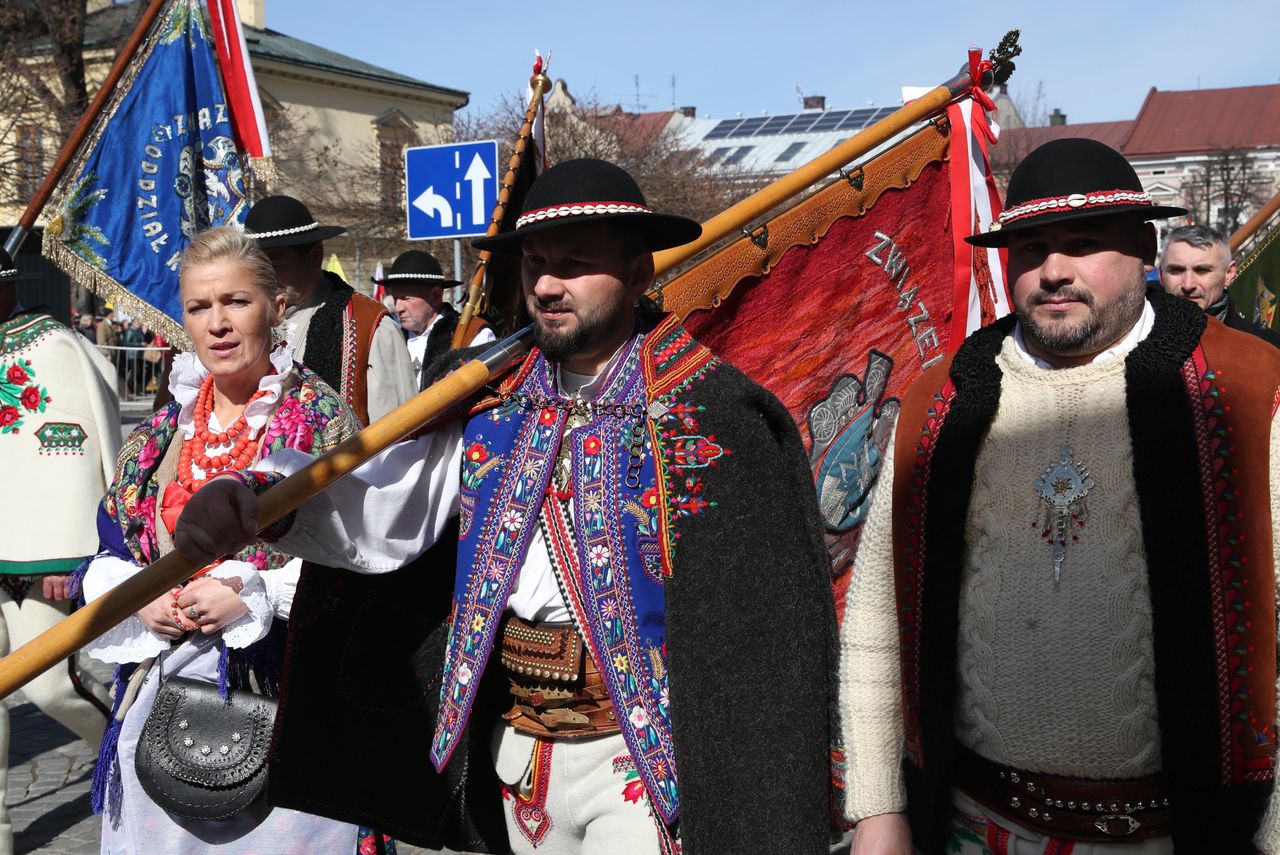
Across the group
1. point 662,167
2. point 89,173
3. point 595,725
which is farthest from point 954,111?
point 662,167

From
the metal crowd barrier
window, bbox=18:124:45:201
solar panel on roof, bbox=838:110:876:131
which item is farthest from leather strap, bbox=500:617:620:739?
solar panel on roof, bbox=838:110:876:131

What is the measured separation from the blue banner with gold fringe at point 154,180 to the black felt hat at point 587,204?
8.99 feet

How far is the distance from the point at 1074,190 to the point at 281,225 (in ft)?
11.7

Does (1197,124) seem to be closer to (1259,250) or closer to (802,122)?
(802,122)

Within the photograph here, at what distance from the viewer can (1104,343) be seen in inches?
104

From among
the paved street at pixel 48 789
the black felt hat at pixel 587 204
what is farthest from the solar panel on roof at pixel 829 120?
the black felt hat at pixel 587 204

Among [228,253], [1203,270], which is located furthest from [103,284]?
[1203,270]

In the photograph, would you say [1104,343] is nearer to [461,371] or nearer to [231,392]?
[461,371]

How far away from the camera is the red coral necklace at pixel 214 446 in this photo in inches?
142

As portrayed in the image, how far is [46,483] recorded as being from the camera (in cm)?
547

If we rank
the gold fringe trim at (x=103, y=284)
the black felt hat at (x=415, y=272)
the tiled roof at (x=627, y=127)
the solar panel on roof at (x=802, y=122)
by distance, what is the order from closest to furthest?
the gold fringe trim at (x=103, y=284) < the black felt hat at (x=415, y=272) < the tiled roof at (x=627, y=127) < the solar panel on roof at (x=802, y=122)

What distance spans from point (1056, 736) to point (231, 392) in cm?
226

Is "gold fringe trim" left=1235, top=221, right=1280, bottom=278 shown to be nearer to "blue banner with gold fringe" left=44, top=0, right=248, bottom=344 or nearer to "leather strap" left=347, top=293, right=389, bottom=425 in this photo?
"leather strap" left=347, top=293, right=389, bottom=425

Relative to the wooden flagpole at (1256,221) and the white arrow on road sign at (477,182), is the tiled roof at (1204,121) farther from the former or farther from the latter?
the white arrow on road sign at (477,182)
